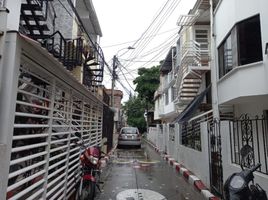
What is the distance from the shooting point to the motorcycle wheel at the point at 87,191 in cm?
570

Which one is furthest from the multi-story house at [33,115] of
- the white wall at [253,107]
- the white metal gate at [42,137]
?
the white wall at [253,107]

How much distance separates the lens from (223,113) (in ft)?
40.0

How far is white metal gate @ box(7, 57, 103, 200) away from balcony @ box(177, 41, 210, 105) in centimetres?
920

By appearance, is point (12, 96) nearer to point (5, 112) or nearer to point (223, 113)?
point (5, 112)

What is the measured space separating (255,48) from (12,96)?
8.12 meters

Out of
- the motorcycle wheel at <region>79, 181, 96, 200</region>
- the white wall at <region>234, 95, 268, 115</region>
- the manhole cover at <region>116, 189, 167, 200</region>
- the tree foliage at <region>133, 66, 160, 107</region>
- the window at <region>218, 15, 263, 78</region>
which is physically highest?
the tree foliage at <region>133, 66, 160, 107</region>

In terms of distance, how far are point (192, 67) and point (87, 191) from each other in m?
10.5

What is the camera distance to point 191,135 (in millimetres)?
10703

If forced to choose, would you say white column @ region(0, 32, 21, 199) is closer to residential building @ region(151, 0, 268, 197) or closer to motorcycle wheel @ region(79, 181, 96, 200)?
motorcycle wheel @ region(79, 181, 96, 200)

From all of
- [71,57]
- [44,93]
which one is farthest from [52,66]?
[71,57]

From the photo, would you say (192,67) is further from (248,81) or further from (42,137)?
(42,137)

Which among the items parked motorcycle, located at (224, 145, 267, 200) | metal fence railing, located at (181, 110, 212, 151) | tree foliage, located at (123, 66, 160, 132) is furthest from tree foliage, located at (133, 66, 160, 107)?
parked motorcycle, located at (224, 145, 267, 200)

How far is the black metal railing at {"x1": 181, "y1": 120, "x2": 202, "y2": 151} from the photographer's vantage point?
31.9ft

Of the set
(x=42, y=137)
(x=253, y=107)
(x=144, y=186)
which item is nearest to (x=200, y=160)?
(x=144, y=186)
